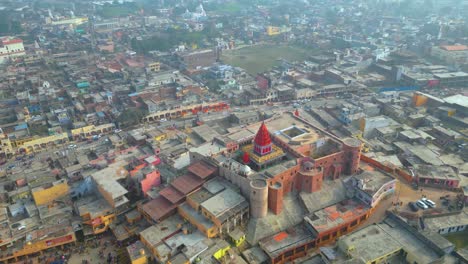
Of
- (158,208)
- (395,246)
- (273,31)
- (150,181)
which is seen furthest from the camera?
(273,31)

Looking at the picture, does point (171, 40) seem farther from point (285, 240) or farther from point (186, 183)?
point (285, 240)

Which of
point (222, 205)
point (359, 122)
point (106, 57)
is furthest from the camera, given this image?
point (106, 57)

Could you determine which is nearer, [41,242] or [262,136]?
[41,242]

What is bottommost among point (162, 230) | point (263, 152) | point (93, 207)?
point (162, 230)

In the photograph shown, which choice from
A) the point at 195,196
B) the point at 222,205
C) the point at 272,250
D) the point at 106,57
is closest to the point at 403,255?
the point at 272,250

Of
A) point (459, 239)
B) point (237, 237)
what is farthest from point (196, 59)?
point (459, 239)

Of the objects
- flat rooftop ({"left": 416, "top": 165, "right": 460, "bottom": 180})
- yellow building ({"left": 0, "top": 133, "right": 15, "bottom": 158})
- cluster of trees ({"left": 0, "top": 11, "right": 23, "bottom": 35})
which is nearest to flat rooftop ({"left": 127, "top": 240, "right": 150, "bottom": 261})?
yellow building ({"left": 0, "top": 133, "right": 15, "bottom": 158})

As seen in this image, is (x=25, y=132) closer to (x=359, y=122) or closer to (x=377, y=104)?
(x=359, y=122)
